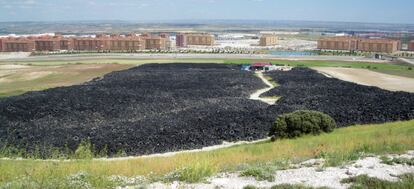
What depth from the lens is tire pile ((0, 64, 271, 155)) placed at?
2752 cm

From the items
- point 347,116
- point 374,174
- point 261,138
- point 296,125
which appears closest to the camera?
point 374,174

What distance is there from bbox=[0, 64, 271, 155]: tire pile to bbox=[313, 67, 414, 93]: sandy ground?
1443 centimetres

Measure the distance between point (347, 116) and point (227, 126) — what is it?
30.1 ft

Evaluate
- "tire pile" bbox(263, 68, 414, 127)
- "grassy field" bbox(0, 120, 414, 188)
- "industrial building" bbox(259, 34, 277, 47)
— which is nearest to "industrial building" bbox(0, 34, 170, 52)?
"industrial building" bbox(259, 34, 277, 47)

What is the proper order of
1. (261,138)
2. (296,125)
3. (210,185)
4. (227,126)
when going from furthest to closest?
1. (227,126)
2. (261,138)
3. (296,125)
4. (210,185)

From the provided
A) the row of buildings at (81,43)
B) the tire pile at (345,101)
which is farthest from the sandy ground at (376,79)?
the row of buildings at (81,43)

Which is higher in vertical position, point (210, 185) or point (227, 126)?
point (210, 185)

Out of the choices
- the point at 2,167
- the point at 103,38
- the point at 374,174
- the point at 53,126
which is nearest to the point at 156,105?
the point at 53,126

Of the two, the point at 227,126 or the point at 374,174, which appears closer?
the point at 374,174

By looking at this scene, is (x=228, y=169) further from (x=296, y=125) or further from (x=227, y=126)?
(x=227, y=126)

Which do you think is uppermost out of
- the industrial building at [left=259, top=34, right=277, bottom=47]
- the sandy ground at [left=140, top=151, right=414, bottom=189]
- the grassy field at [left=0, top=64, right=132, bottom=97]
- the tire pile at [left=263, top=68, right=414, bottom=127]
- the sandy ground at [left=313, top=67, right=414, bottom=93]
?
the sandy ground at [left=140, top=151, right=414, bottom=189]

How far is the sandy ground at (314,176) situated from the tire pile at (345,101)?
19.3m

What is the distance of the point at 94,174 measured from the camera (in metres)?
12.4

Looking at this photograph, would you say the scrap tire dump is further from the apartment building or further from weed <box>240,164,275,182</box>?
the apartment building
